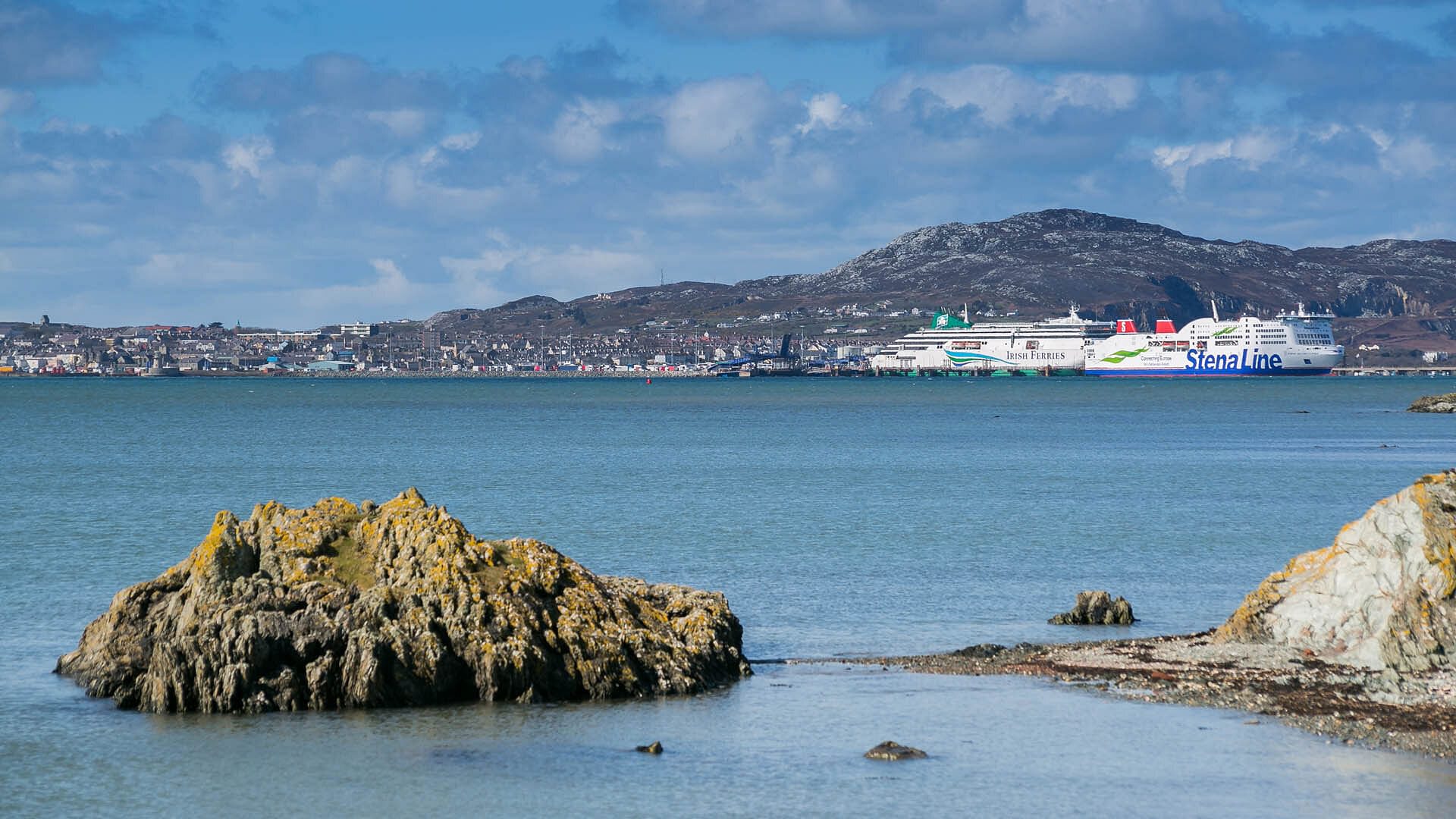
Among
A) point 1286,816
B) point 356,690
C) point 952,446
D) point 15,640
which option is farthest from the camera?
point 952,446

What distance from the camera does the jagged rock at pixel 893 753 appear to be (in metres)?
13.9

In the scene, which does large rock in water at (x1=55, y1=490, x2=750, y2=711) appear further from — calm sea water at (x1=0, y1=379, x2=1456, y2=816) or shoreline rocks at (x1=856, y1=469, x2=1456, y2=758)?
shoreline rocks at (x1=856, y1=469, x2=1456, y2=758)

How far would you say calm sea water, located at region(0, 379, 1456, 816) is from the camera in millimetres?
13078

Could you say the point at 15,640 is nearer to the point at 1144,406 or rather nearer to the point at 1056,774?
the point at 1056,774

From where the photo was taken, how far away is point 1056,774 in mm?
13422

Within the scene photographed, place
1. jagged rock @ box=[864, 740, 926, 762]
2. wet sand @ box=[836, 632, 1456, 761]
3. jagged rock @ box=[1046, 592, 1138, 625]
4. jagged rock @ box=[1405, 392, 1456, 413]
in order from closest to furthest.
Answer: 1. jagged rock @ box=[864, 740, 926, 762]
2. wet sand @ box=[836, 632, 1456, 761]
3. jagged rock @ box=[1046, 592, 1138, 625]
4. jagged rock @ box=[1405, 392, 1456, 413]

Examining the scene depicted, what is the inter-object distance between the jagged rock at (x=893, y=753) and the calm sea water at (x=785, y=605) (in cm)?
16

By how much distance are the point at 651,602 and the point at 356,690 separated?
10.6 feet

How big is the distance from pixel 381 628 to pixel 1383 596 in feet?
30.9

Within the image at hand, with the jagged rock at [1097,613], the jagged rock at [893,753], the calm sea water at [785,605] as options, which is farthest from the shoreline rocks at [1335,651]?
the jagged rock at [893,753]

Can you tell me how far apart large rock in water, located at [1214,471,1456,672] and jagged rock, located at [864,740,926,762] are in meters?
4.99

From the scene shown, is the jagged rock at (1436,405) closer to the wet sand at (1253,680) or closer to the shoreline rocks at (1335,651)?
the shoreline rocks at (1335,651)

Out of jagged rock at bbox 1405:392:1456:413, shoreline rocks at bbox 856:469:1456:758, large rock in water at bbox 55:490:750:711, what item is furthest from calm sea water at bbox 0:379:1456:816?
jagged rock at bbox 1405:392:1456:413

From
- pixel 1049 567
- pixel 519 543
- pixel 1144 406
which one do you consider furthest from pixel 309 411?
pixel 519 543
